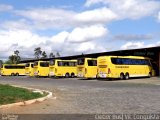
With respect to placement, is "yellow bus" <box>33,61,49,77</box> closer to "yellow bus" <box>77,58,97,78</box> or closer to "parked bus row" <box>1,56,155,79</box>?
"parked bus row" <box>1,56,155,79</box>

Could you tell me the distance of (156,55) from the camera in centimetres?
5175

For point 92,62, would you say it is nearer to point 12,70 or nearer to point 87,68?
point 87,68

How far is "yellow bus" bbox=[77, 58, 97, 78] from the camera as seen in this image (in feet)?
142

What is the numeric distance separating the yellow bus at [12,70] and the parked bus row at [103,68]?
1582cm

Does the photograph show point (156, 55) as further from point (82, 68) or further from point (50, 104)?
point (50, 104)

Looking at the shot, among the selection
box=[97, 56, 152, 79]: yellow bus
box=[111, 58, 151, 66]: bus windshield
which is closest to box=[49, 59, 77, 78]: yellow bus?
box=[97, 56, 152, 79]: yellow bus

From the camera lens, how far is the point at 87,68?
43438 millimetres

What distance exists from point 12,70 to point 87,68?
29.5 m

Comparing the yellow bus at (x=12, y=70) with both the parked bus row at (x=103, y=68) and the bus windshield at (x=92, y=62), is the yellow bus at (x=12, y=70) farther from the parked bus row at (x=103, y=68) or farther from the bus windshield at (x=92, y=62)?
the bus windshield at (x=92, y=62)

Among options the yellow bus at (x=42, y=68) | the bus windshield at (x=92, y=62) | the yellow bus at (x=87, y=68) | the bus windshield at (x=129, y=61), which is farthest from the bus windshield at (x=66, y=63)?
the bus windshield at (x=129, y=61)

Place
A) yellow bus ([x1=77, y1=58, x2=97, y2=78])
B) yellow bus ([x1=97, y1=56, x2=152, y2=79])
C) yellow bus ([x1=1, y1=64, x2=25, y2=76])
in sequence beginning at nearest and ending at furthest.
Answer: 1. yellow bus ([x1=97, y1=56, x2=152, y2=79])
2. yellow bus ([x1=77, y1=58, x2=97, y2=78])
3. yellow bus ([x1=1, y1=64, x2=25, y2=76])

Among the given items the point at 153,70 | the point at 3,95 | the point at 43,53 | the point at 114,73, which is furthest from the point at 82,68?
the point at 43,53

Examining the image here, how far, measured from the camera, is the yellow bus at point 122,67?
39250 millimetres

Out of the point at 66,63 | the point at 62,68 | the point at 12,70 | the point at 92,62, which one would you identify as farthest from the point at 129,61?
the point at 12,70
